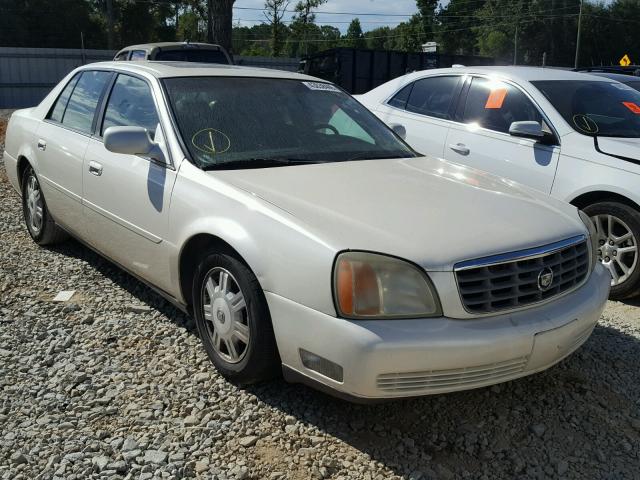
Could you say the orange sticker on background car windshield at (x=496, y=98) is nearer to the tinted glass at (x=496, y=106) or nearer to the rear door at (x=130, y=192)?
the tinted glass at (x=496, y=106)

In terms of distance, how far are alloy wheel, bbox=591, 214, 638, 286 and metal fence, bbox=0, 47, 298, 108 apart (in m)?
19.3

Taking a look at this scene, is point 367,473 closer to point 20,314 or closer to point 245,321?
point 245,321

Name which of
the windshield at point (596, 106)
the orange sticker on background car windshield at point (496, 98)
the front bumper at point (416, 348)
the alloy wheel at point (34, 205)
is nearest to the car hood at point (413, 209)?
the front bumper at point (416, 348)

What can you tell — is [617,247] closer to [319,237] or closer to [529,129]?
[529,129]

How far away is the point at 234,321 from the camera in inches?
122

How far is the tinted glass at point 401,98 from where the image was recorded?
645 cm

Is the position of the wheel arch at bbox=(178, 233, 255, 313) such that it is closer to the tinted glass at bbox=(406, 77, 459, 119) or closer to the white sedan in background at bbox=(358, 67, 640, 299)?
the white sedan in background at bbox=(358, 67, 640, 299)

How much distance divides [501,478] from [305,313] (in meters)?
1.02

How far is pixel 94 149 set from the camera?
13.9 feet

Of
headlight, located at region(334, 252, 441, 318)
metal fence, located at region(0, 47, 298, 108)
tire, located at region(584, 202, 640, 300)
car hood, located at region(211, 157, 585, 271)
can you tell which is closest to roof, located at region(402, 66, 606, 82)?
tire, located at region(584, 202, 640, 300)

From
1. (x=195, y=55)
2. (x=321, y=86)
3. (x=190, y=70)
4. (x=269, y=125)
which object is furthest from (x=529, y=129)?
(x=195, y=55)

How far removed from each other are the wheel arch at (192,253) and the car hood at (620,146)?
10.1 feet

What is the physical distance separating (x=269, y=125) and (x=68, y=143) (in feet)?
5.44

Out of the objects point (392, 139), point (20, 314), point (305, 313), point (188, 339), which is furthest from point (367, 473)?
point (20, 314)
